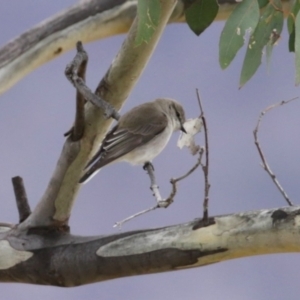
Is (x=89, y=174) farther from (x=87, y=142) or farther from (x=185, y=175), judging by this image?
(x=185, y=175)

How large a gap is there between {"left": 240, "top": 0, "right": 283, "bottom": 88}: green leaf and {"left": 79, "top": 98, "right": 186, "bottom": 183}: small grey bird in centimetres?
38

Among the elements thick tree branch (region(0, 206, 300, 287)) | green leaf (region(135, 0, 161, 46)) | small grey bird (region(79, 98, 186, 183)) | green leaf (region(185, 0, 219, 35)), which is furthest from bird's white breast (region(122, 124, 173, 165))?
green leaf (region(135, 0, 161, 46))

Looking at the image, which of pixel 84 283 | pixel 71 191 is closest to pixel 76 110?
pixel 71 191

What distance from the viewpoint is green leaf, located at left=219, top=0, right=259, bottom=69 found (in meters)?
1.15

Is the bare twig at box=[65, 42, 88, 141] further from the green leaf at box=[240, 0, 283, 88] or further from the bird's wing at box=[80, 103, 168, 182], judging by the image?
the green leaf at box=[240, 0, 283, 88]

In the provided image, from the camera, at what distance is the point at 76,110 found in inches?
52.5

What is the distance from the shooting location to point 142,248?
118 centimetres

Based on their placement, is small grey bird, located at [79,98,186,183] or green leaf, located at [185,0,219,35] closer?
green leaf, located at [185,0,219,35]

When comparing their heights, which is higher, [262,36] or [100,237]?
[262,36]

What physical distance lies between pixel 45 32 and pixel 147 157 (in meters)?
0.41

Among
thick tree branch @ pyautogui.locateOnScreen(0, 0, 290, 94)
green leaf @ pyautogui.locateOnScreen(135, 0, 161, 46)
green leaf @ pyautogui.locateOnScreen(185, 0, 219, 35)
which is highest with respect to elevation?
thick tree branch @ pyautogui.locateOnScreen(0, 0, 290, 94)

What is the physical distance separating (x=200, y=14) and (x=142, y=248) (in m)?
0.45

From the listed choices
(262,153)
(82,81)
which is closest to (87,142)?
(82,81)

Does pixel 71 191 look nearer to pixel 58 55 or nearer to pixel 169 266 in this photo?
pixel 169 266
